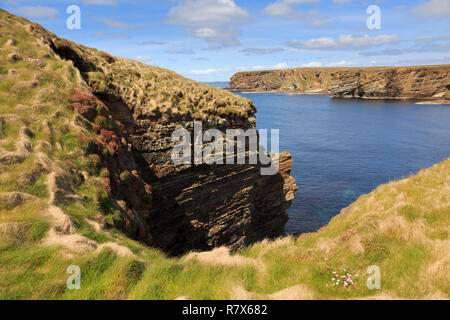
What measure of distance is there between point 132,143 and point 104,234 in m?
12.8

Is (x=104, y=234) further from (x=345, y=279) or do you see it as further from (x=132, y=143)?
(x=132, y=143)

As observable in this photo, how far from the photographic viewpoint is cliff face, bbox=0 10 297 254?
11859 mm

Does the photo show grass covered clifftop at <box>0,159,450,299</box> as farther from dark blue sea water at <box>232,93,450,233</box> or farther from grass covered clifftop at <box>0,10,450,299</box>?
dark blue sea water at <box>232,93,450,233</box>

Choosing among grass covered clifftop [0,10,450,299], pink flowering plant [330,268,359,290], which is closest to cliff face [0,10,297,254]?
grass covered clifftop [0,10,450,299]

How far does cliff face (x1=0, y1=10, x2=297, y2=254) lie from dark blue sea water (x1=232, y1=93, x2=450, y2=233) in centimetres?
1412

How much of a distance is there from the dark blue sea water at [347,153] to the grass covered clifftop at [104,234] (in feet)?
102

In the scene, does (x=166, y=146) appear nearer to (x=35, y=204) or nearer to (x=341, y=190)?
(x=35, y=204)

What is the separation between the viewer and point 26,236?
280 inches

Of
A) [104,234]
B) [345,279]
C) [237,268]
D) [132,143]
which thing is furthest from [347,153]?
[104,234]

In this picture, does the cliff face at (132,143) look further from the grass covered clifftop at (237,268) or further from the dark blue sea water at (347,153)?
the dark blue sea water at (347,153)

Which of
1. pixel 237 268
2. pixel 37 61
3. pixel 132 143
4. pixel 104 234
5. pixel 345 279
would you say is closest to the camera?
pixel 345 279

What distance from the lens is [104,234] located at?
8.64 metres

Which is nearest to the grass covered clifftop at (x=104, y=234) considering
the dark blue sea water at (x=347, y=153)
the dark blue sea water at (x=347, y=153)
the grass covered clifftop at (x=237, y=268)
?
the grass covered clifftop at (x=237, y=268)
